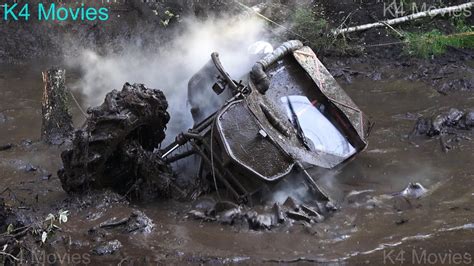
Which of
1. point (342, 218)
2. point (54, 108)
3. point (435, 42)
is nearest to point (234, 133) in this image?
point (342, 218)

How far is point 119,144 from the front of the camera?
5934mm

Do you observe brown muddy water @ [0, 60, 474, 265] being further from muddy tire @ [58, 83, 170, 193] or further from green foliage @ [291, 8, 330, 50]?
green foliage @ [291, 8, 330, 50]

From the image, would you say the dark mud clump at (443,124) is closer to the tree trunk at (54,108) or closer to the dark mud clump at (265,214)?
the dark mud clump at (265,214)

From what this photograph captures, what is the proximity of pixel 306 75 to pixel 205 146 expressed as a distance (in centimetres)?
175

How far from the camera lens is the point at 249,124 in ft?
18.8

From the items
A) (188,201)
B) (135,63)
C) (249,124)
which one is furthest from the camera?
(135,63)

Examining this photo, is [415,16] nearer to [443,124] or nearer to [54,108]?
[443,124]

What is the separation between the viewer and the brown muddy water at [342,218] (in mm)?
4914

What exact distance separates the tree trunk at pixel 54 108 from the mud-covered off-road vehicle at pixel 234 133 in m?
1.97

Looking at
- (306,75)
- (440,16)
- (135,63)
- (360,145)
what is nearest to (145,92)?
(306,75)

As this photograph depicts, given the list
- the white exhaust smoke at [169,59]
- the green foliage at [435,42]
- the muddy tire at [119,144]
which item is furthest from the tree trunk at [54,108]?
the green foliage at [435,42]

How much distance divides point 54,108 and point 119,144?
2.32 meters

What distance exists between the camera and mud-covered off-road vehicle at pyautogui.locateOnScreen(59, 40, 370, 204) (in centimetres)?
569

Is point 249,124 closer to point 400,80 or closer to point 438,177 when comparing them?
point 438,177
